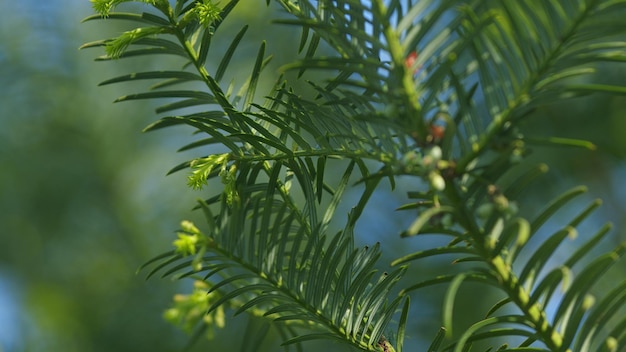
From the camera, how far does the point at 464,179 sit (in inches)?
11.5

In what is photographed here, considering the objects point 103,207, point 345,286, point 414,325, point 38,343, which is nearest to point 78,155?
point 103,207

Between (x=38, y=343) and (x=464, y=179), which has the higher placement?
(x=464, y=179)

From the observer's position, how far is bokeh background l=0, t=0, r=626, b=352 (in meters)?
1.26

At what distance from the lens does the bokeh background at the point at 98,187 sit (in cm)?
126

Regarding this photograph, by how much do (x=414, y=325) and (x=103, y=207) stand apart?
667 mm

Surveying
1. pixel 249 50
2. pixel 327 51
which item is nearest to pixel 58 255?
pixel 249 50

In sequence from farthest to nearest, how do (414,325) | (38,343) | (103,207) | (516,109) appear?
(103,207) → (38,343) → (414,325) → (516,109)

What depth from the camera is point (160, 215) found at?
1.39 metres

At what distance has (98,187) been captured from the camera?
148 cm

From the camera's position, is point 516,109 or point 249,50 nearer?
point 516,109

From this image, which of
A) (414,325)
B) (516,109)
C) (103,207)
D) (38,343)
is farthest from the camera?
(103,207)

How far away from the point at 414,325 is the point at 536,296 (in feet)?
2.88

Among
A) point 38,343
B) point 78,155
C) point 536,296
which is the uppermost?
point 78,155

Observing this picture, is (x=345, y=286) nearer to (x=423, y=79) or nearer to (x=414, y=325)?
(x=423, y=79)
